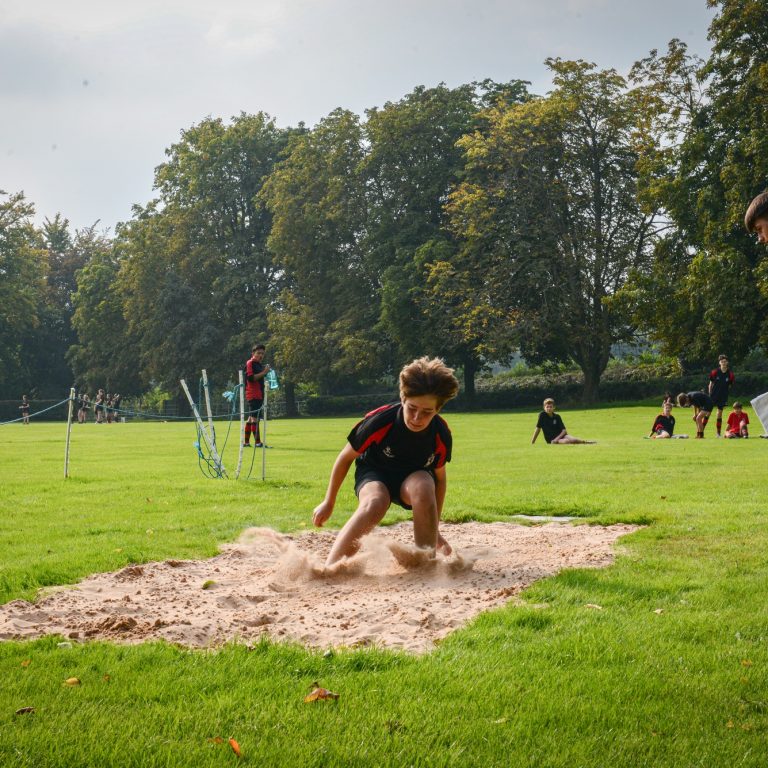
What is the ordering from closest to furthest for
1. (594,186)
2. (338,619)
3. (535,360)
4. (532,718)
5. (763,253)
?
1. (532,718)
2. (338,619)
3. (763,253)
4. (594,186)
5. (535,360)

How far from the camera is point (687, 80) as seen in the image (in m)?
39.3

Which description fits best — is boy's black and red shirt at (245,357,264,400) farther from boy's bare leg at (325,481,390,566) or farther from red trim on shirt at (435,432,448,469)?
boy's bare leg at (325,481,390,566)

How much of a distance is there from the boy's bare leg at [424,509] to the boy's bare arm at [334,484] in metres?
0.49

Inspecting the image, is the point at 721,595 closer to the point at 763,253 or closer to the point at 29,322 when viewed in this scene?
the point at 763,253

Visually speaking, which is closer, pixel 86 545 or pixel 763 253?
pixel 86 545

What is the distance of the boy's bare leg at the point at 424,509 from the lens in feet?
21.2

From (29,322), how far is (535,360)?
43288 mm

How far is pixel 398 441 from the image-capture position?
6.72 metres

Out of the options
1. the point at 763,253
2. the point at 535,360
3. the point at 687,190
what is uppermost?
the point at 687,190

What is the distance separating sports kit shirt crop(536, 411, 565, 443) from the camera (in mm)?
21516

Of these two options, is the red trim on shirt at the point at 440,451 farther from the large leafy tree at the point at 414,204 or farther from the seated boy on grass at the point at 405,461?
the large leafy tree at the point at 414,204

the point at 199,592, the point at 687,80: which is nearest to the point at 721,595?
the point at 199,592

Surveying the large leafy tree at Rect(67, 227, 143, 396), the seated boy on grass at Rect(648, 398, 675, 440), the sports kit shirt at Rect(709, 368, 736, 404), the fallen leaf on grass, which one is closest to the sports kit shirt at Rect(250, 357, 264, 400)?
the seated boy on grass at Rect(648, 398, 675, 440)

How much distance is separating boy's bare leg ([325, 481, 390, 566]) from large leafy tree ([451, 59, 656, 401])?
37006 mm
